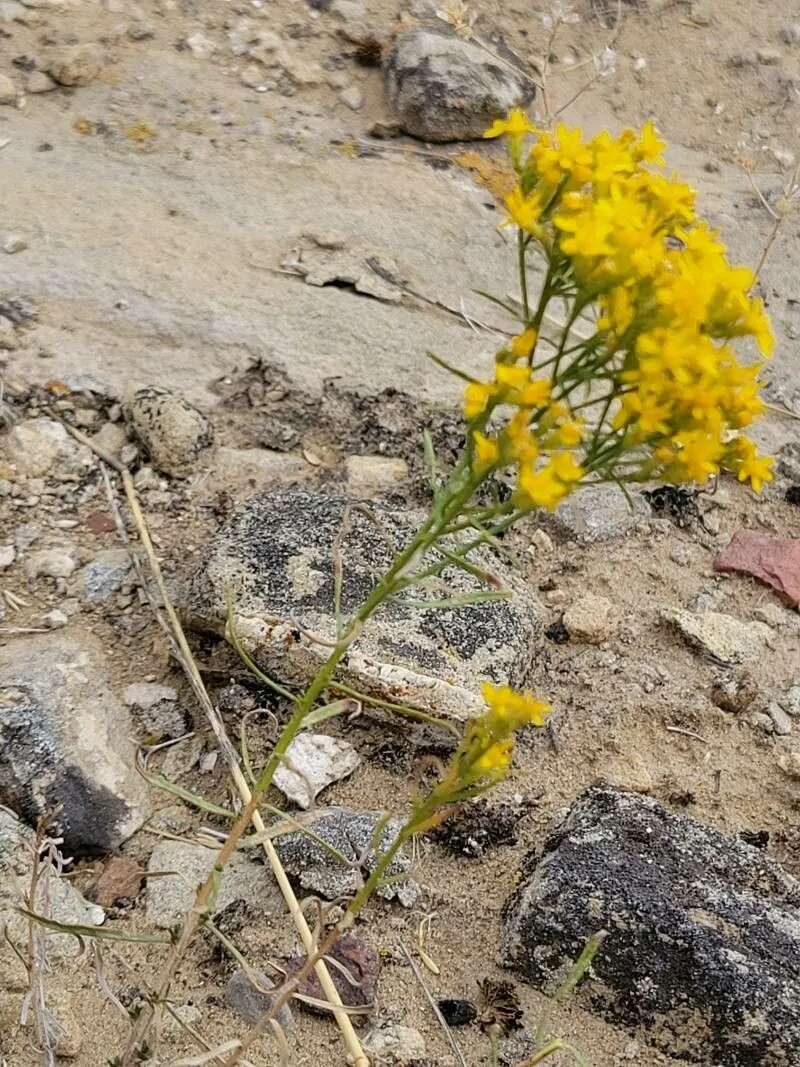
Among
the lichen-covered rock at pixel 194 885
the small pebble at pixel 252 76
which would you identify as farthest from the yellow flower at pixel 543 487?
the small pebble at pixel 252 76

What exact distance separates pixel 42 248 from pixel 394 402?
1.24 meters

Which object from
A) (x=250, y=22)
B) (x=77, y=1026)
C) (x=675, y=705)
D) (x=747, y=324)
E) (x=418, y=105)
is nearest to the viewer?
(x=747, y=324)

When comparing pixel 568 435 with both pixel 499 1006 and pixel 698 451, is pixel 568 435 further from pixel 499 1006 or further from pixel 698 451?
pixel 499 1006

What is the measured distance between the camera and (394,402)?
10.3 feet

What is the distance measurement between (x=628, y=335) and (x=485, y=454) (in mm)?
233

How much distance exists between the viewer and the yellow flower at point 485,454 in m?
1.29

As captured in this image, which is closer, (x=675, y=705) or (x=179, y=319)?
(x=675, y=705)

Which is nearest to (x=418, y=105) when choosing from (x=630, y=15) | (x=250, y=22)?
(x=250, y=22)

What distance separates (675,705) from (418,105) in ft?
9.45

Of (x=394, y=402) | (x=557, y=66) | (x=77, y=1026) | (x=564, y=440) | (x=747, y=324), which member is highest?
(x=747, y=324)

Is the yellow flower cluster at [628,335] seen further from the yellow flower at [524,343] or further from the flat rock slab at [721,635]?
the flat rock slab at [721,635]

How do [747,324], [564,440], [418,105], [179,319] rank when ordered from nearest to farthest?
[564,440] → [747,324] → [179,319] → [418,105]

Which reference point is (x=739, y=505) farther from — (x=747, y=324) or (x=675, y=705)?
(x=747, y=324)

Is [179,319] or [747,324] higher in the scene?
[747,324]
